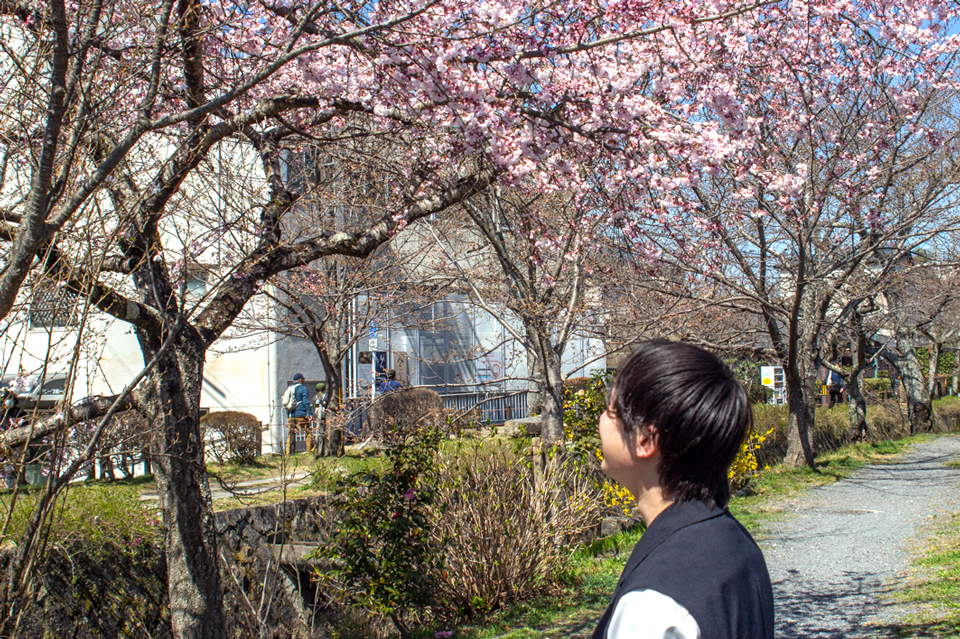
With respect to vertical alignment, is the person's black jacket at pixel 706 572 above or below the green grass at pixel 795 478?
above

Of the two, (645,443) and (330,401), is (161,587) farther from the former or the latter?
(330,401)

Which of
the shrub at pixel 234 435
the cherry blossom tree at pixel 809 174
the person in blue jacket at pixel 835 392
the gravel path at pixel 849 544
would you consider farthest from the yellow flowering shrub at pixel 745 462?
the person in blue jacket at pixel 835 392

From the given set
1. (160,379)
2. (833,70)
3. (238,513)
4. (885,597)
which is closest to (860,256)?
(833,70)

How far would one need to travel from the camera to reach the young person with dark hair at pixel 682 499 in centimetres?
123

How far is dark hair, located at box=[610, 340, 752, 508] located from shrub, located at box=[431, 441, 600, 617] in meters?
4.96

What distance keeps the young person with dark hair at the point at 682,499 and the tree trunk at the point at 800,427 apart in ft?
43.8

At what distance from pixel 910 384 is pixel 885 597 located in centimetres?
1824

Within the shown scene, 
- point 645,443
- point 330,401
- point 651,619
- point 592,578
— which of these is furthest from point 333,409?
point 651,619

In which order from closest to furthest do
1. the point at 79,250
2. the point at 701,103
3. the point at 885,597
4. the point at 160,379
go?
the point at 79,250 < the point at 160,379 < the point at 701,103 < the point at 885,597

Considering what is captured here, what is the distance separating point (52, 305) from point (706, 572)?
2.74 m

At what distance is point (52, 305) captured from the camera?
2.99m

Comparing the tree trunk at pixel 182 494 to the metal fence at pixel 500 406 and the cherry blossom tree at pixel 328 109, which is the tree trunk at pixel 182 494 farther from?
the metal fence at pixel 500 406

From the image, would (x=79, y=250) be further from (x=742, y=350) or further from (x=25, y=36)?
(x=742, y=350)

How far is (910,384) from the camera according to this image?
71.7 ft
